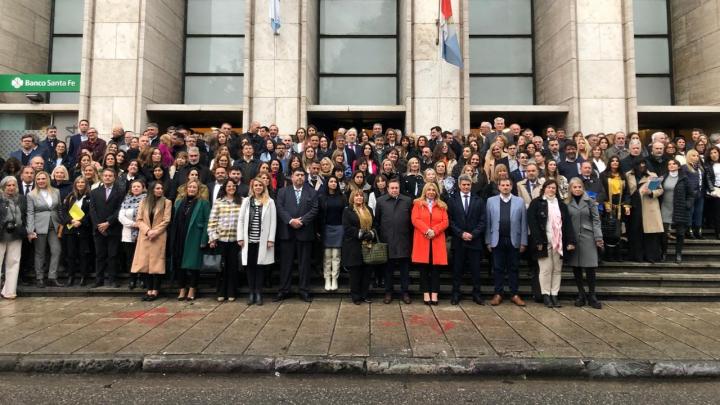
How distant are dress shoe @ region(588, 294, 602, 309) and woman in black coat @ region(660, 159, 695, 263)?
2.96 m

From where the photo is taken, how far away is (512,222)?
291 inches

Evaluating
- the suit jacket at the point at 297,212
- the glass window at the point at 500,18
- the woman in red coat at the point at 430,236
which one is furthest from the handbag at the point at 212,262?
the glass window at the point at 500,18

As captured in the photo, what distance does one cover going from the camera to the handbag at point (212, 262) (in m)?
7.34

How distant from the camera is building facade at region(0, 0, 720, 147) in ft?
46.4

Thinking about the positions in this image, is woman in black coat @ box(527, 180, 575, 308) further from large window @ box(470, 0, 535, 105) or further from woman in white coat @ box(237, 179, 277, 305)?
large window @ box(470, 0, 535, 105)

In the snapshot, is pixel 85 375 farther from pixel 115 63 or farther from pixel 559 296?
pixel 115 63

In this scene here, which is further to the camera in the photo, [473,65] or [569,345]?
[473,65]

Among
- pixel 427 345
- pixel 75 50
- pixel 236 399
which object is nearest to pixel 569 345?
pixel 427 345

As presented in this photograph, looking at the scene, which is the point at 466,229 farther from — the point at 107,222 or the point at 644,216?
the point at 107,222

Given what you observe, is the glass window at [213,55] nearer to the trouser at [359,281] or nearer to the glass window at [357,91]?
the glass window at [357,91]

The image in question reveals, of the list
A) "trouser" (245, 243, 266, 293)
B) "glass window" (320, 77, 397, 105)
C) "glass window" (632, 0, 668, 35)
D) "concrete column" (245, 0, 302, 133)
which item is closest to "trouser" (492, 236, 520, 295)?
"trouser" (245, 243, 266, 293)

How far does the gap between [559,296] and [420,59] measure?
928 cm

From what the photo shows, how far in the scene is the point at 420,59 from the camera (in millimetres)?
14180

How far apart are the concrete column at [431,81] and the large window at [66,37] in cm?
1375
